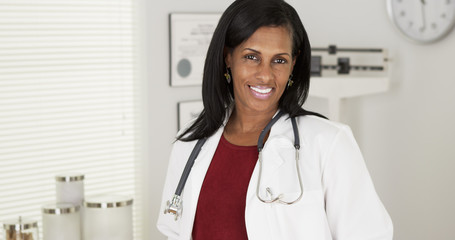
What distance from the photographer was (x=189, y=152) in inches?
64.9

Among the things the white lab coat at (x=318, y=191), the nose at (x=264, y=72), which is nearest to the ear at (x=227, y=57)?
the nose at (x=264, y=72)

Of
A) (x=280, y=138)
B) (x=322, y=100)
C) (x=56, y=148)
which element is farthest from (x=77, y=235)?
(x=322, y=100)

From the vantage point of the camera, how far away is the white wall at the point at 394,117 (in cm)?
306

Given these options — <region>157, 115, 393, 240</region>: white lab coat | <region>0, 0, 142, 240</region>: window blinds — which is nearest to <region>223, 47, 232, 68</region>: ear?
<region>157, 115, 393, 240</region>: white lab coat

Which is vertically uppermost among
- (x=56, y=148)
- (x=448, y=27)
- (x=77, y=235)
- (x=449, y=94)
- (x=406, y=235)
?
(x=448, y=27)

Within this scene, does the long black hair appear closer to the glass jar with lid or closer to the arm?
the arm

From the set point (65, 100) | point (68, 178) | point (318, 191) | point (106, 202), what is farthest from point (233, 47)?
point (65, 100)

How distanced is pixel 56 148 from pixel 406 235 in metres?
1.85

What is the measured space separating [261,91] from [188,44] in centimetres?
177

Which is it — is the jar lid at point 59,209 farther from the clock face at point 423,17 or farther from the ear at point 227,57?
the clock face at point 423,17

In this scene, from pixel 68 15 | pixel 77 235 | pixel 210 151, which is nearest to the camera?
pixel 210 151

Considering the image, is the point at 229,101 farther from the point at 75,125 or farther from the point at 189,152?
the point at 75,125

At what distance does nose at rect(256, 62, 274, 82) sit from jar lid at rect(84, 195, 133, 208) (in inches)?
49.3

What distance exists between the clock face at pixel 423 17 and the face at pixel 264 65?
1.77 meters
